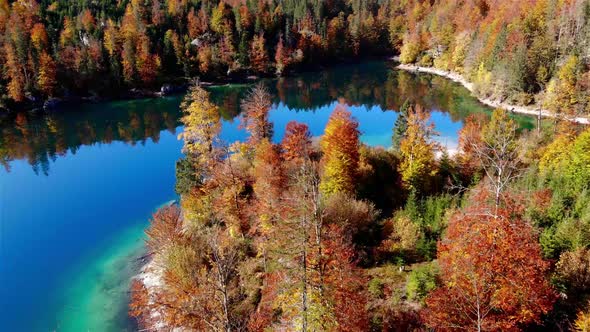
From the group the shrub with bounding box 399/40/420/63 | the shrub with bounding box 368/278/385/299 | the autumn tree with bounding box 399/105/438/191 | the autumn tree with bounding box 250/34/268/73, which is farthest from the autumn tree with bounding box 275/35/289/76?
the shrub with bounding box 368/278/385/299

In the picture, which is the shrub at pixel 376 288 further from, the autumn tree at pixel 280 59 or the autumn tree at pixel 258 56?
the autumn tree at pixel 280 59

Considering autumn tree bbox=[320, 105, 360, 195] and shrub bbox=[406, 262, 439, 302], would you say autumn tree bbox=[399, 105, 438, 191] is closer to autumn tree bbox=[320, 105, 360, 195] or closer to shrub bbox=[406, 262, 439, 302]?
autumn tree bbox=[320, 105, 360, 195]

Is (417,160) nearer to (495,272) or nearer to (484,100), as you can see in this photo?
(495,272)

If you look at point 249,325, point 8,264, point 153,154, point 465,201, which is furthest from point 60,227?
point 465,201

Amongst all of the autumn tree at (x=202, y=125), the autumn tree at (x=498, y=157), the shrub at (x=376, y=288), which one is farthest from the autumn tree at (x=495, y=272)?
the autumn tree at (x=202, y=125)

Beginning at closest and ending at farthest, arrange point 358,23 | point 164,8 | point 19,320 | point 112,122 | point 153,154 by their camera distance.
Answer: point 19,320 < point 153,154 < point 112,122 < point 164,8 < point 358,23

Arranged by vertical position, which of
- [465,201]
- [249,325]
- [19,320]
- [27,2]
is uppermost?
[27,2]

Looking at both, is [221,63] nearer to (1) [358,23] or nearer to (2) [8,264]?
(1) [358,23]
